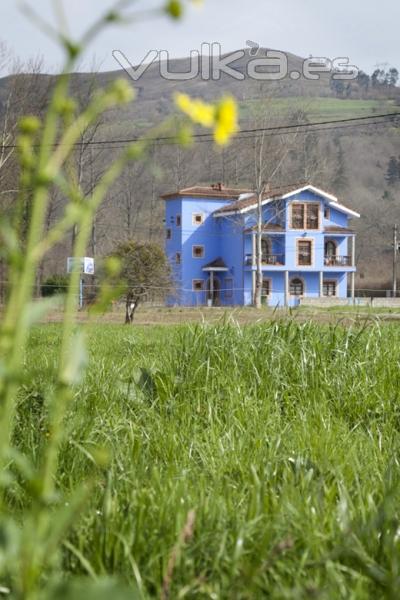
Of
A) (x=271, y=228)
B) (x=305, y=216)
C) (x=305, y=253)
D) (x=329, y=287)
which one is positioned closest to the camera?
(x=271, y=228)

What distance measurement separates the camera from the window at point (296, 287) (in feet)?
126

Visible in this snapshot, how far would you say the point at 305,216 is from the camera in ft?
124

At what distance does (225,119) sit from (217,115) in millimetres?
12

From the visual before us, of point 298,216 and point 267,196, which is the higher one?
point 267,196

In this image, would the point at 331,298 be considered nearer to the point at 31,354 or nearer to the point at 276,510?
the point at 31,354

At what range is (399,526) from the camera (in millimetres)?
1611

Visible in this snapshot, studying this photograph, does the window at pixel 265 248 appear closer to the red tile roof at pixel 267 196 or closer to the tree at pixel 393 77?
the red tile roof at pixel 267 196

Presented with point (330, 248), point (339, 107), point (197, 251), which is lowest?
point (197, 251)

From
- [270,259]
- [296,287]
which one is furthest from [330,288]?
[270,259]

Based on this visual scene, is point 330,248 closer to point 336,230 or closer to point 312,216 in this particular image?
point 336,230

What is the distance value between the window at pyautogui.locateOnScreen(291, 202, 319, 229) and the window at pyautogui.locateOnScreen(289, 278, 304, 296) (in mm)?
2720

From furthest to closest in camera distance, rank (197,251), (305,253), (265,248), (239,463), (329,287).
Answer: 1. (197,251)
2. (329,287)
3. (265,248)
4. (305,253)
5. (239,463)

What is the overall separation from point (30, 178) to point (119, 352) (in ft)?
18.5

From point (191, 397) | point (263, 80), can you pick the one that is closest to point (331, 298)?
point (263, 80)
